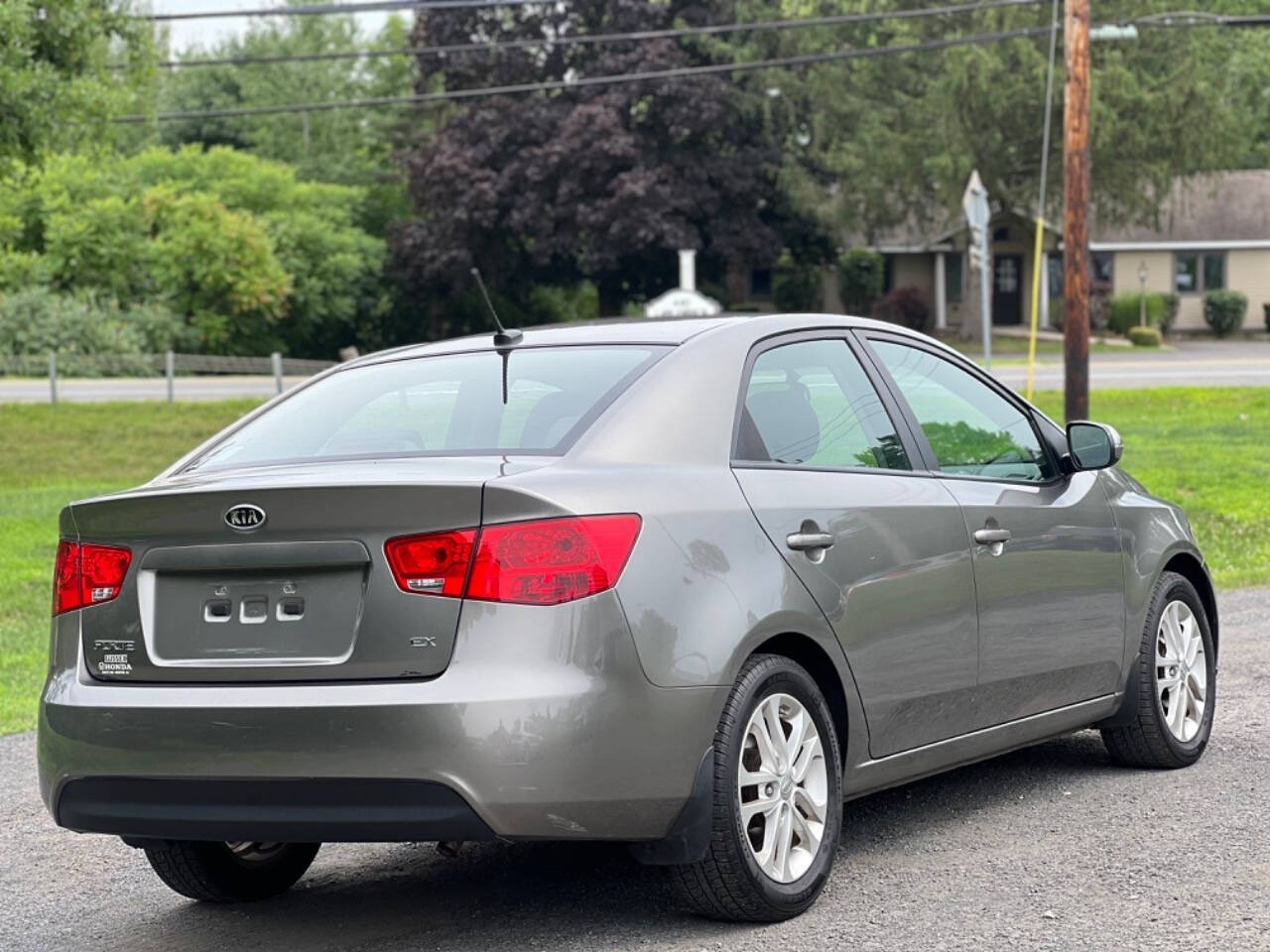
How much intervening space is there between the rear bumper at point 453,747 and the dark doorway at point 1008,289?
58344mm

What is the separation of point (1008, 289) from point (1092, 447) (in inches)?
2234

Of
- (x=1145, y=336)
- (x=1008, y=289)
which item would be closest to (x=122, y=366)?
(x=1145, y=336)

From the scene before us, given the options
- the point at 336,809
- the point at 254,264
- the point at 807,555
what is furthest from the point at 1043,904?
the point at 254,264

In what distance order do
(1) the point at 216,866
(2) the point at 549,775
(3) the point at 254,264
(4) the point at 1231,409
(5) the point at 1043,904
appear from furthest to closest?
(3) the point at 254,264
(4) the point at 1231,409
(1) the point at 216,866
(5) the point at 1043,904
(2) the point at 549,775

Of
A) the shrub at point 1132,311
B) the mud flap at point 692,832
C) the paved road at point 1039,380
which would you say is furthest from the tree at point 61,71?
the shrub at point 1132,311

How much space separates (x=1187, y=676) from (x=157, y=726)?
3.99 meters

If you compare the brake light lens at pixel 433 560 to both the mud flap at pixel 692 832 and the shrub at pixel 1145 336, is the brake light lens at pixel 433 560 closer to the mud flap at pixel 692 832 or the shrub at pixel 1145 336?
the mud flap at pixel 692 832

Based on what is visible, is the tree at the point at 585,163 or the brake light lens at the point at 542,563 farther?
the tree at the point at 585,163

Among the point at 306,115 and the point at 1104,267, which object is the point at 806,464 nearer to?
the point at 1104,267

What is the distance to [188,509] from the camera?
489cm

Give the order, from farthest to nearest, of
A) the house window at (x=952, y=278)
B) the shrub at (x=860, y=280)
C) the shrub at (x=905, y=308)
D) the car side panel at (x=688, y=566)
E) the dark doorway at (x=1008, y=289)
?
1. the house window at (x=952, y=278)
2. the shrub at (x=860, y=280)
3. the dark doorway at (x=1008, y=289)
4. the shrub at (x=905, y=308)
5. the car side panel at (x=688, y=566)

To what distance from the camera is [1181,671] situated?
721cm

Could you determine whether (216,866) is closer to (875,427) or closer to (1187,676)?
(875,427)

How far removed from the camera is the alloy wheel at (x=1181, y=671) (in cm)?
711
